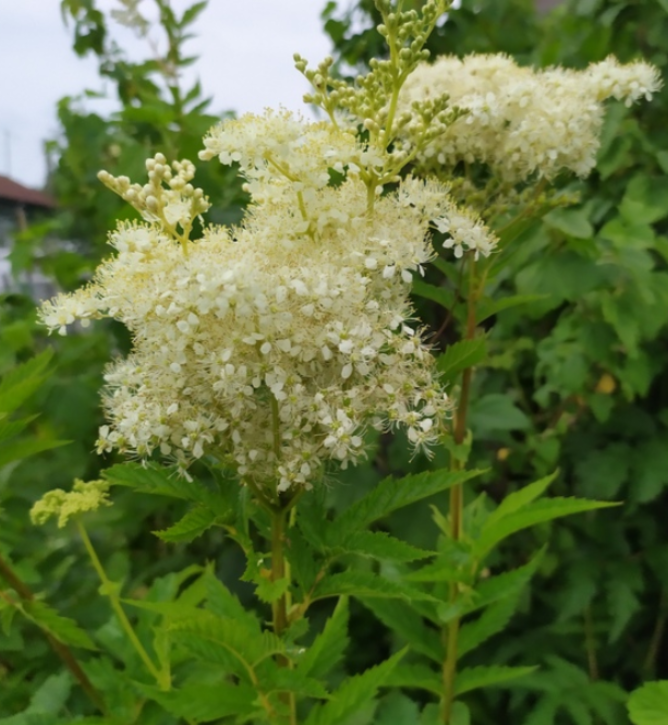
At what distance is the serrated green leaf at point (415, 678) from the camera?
892 millimetres

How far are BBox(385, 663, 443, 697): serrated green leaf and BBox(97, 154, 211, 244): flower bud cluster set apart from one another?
0.64 metres

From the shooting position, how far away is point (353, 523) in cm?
68

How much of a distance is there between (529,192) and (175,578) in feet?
2.48

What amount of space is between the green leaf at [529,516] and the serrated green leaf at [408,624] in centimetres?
16

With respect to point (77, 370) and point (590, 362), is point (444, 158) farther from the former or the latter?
point (77, 370)

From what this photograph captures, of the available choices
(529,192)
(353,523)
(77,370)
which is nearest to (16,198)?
A: (77,370)

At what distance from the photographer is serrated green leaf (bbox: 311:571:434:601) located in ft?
1.99

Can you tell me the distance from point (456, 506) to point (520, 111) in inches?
21.4

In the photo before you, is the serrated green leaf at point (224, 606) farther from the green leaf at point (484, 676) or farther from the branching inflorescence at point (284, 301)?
the green leaf at point (484, 676)

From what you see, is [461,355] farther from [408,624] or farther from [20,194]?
[20,194]

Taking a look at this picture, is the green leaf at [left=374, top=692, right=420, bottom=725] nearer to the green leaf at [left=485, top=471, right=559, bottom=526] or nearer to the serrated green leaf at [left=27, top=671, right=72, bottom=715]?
the green leaf at [left=485, top=471, right=559, bottom=526]

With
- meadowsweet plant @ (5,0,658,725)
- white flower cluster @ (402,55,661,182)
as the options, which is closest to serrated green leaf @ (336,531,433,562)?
meadowsweet plant @ (5,0,658,725)

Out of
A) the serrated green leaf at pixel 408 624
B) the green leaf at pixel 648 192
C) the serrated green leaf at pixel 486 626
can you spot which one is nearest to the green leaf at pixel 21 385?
the serrated green leaf at pixel 408 624

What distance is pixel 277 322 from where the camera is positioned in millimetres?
559
